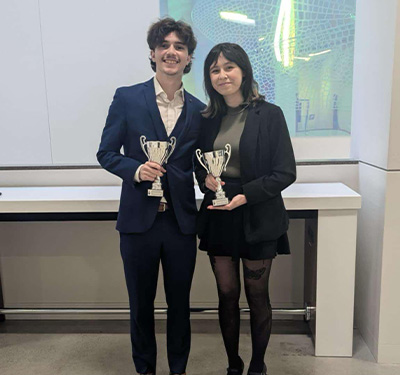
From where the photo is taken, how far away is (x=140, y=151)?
6.00 feet

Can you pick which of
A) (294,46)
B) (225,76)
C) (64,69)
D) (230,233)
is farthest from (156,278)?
(294,46)

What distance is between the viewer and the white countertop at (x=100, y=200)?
7.26 ft

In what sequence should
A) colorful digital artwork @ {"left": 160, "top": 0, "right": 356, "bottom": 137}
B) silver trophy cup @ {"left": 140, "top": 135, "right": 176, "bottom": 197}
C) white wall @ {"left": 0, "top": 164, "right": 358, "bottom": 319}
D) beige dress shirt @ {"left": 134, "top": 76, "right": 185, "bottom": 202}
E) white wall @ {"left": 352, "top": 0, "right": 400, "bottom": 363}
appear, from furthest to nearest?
white wall @ {"left": 0, "top": 164, "right": 358, "bottom": 319}, colorful digital artwork @ {"left": 160, "top": 0, "right": 356, "bottom": 137}, white wall @ {"left": 352, "top": 0, "right": 400, "bottom": 363}, beige dress shirt @ {"left": 134, "top": 76, "right": 185, "bottom": 202}, silver trophy cup @ {"left": 140, "top": 135, "right": 176, "bottom": 197}

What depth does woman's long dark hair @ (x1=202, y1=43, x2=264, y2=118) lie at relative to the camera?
1749 mm

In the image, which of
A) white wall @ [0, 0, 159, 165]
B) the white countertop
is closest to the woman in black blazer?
the white countertop

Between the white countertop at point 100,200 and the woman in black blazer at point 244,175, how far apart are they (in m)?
0.40

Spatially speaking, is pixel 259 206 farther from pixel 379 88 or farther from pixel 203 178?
pixel 379 88

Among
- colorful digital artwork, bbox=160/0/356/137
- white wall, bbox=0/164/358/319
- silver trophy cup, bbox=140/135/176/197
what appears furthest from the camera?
white wall, bbox=0/164/358/319

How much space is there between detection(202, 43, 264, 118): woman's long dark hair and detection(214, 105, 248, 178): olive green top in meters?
0.05

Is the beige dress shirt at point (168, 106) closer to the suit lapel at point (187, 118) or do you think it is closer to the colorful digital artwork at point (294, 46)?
the suit lapel at point (187, 118)

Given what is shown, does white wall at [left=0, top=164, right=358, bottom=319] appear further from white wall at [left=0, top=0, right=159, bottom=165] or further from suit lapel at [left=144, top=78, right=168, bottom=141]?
suit lapel at [left=144, top=78, right=168, bottom=141]

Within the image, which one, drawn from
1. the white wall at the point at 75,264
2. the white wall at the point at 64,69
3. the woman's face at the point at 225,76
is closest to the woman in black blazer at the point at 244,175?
the woman's face at the point at 225,76

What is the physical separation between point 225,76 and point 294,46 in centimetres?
113

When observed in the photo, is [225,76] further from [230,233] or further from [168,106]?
[230,233]
